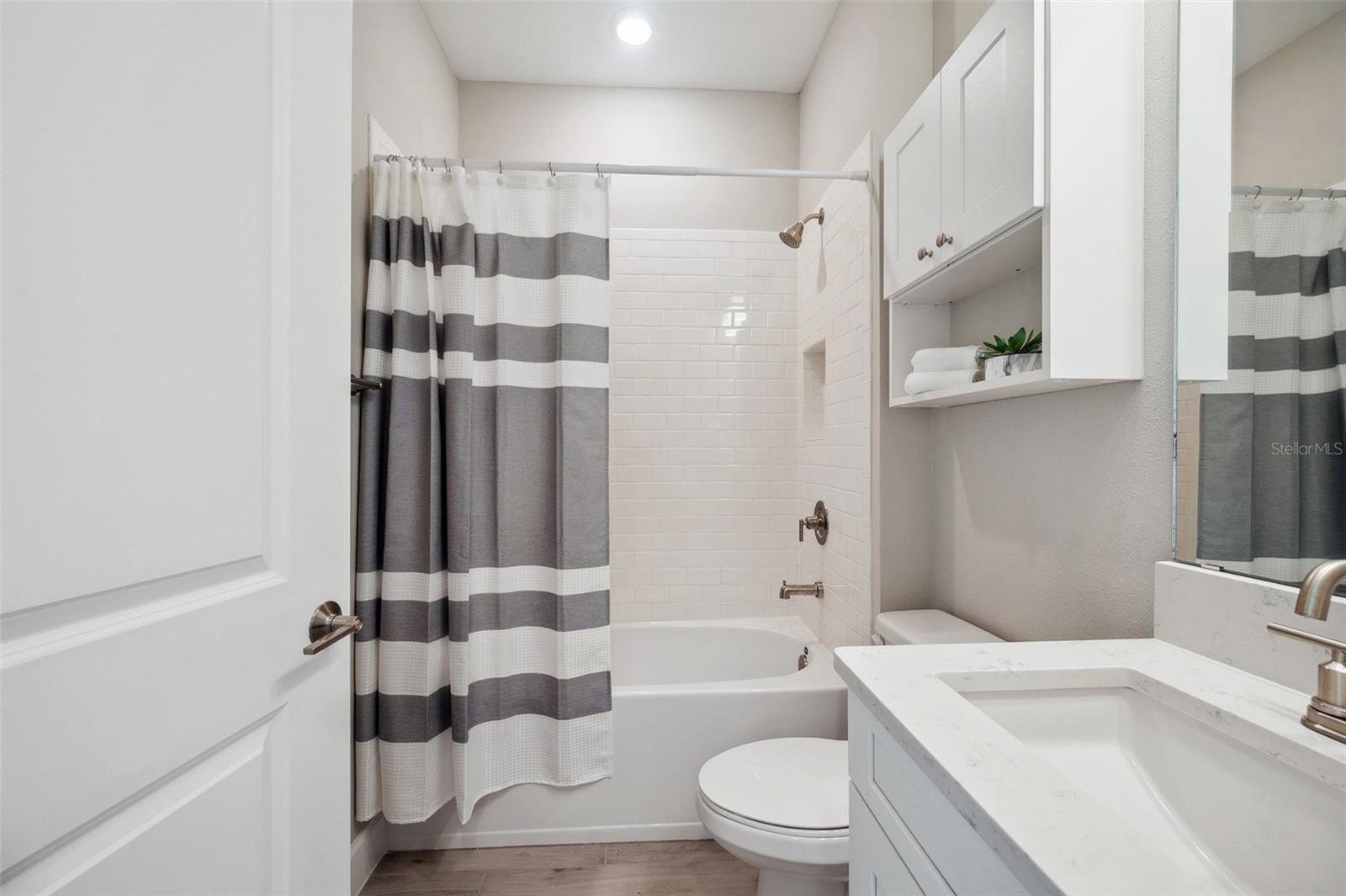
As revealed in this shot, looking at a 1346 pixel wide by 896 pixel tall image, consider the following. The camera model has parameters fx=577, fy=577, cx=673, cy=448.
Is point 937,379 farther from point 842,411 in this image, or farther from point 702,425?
point 702,425

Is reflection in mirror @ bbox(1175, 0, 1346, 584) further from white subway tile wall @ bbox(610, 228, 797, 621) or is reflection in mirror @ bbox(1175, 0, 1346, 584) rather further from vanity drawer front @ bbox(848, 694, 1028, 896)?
white subway tile wall @ bbox(610, 228, 797, 621)

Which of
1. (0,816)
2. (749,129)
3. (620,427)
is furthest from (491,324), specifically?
(749,129)

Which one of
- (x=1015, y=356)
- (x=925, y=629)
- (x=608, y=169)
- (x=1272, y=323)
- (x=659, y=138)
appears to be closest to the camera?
(x=1272, y=323)

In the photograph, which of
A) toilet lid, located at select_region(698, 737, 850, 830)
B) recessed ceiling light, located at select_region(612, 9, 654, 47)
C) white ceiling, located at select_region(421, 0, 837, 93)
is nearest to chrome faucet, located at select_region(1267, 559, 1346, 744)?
toilet lid, located at select_region(698, 737, 850, 830)

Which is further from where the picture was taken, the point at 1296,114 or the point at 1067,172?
the point at 1067,172

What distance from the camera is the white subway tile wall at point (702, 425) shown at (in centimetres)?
261

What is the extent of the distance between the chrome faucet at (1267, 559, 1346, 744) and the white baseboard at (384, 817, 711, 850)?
61.8 inches

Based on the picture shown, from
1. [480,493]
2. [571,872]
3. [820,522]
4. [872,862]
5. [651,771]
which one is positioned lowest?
[571,872]

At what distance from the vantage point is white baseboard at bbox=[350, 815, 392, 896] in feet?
5.16

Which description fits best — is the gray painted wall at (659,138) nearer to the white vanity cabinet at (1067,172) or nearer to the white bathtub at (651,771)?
the white vanity cabinet at (1067,172)

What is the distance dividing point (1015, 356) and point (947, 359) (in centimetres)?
25

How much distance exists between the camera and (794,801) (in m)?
1.35

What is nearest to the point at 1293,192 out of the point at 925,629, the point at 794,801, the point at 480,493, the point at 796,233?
the point at 925,629

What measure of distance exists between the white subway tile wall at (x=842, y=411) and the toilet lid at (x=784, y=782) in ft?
1.32
